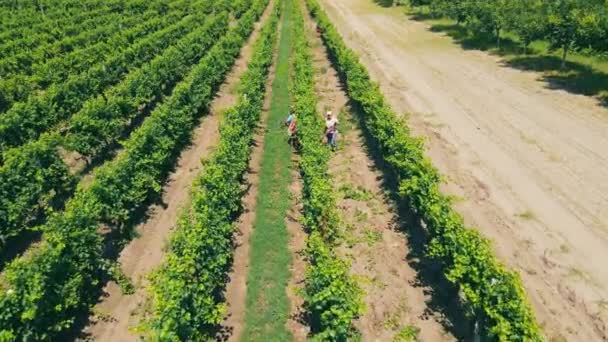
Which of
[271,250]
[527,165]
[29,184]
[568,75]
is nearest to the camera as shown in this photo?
[271,250]

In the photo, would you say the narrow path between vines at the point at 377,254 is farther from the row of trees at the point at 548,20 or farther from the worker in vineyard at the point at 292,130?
the row of trees at the point at 548,20

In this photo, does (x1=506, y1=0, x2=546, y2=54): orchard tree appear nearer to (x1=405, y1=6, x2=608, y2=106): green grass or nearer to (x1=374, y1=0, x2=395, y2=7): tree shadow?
(x1=405, y1=6, x2=608, y2=106): green grass

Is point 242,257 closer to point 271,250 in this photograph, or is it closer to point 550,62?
point 271,250

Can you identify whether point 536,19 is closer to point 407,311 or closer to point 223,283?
point 407,311

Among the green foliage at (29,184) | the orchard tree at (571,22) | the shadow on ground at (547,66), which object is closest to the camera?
the green foliage at (29,184)

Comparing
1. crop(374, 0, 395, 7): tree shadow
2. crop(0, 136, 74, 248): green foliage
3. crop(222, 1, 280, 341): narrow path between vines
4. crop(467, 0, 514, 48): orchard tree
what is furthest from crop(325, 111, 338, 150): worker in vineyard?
crop(374, 0, 395, 7): tree shadow

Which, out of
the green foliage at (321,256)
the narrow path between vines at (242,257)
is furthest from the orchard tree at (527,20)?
the narrow path between vines at (242,257)

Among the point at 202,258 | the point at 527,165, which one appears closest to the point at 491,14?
the point at 527,165
